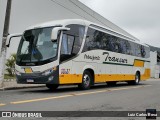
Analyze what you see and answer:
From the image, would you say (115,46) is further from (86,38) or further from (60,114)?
(60,114)

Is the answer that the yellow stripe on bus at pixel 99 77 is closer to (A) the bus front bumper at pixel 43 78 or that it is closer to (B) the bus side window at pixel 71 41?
(A) the bus front bumper at pixel 43 78

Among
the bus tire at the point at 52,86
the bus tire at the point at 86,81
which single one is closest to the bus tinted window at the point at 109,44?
the bus tire at the point at 86,81

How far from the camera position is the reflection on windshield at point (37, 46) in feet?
45.7

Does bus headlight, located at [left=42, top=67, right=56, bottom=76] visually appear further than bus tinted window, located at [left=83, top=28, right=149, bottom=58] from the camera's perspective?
No

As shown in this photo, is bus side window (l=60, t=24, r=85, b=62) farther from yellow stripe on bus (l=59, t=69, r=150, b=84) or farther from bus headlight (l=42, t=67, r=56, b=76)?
yellow stripe on bus (l=59, t=69, r=150, b=84)

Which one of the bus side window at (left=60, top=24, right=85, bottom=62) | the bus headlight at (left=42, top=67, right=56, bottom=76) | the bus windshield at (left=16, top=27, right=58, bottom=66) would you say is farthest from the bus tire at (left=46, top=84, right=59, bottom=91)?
the bus headlight at (left=42, top=67, right=56, bottom=76)

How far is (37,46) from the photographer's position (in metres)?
14.3

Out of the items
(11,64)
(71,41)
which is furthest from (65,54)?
(11,64)

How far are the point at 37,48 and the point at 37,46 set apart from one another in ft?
0.35

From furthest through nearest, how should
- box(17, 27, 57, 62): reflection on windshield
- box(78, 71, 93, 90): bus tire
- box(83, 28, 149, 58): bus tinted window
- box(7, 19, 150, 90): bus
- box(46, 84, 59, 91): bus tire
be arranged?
box(83, 28, 149, 58): bus tinted window < box(46, 84, 59, 91): bus tire < box(78, 71, 93, 90): bus tire < box(17, 27, 57, 62): reflection on windshield < box(7, 19, 150, 90): bus

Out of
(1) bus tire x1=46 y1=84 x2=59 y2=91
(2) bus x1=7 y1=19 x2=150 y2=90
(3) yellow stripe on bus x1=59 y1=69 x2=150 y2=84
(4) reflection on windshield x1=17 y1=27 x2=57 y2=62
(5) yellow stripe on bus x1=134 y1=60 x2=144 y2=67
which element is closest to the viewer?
(2) bus x1=7 y1=19 x2=150 y2=90

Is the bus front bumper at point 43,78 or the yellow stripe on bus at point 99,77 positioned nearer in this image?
the bus front bumper at point 43,78

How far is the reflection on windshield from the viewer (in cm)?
1394

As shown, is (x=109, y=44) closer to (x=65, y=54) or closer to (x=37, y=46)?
(x=65, y=54)
